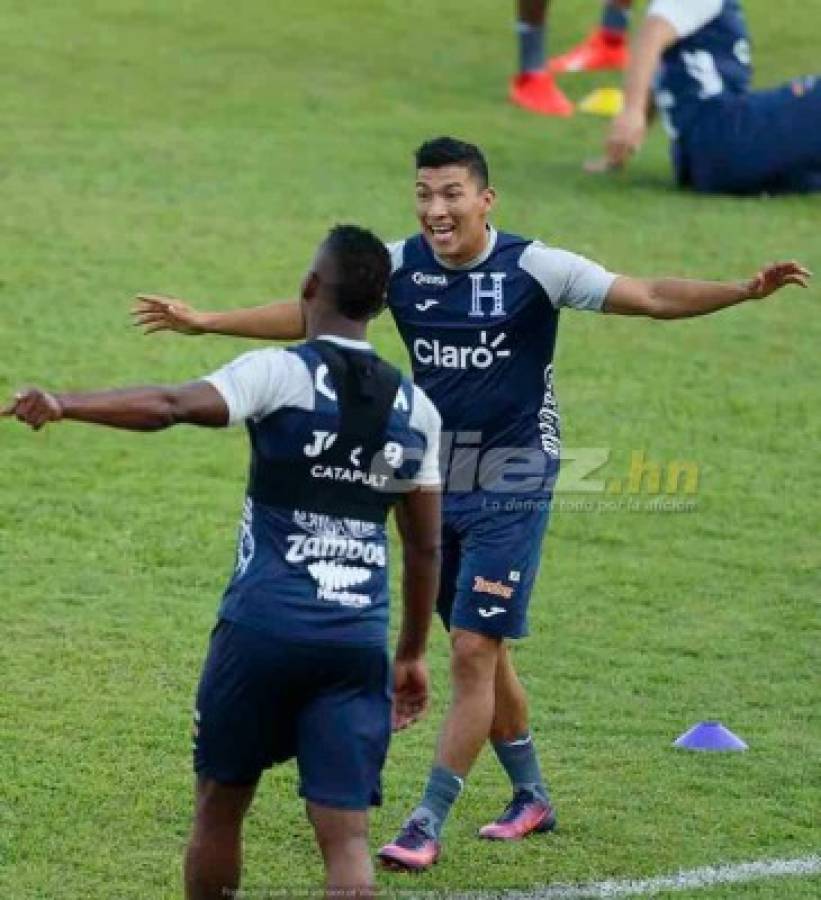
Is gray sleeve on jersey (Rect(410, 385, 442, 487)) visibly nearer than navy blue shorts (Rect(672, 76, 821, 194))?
Yes

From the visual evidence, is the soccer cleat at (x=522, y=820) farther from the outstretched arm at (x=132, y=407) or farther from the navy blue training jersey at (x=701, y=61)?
the navy blue training jersey at (x=701, y=61)

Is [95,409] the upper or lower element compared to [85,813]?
upper

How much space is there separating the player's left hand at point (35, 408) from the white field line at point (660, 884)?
2280mm

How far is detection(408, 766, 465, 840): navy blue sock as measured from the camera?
7570mm

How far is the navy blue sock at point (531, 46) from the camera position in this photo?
1759 cm

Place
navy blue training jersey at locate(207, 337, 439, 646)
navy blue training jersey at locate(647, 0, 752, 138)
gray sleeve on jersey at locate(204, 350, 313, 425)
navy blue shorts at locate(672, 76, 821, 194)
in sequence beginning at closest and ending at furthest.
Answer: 1. gray sleeve on jersey at locate(204, 350, 313, 425)
2. navy blue training jersey at locate(207, 337, 439, 646)
3. navy blue training jersey at locate(647, 0, 752, 138)
4. navy blue shorts at locate(672, 76, 821, 194)

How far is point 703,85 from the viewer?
15734 millimetres

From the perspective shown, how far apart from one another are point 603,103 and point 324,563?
1254 cm

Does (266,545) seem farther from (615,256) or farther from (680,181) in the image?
(680,181)

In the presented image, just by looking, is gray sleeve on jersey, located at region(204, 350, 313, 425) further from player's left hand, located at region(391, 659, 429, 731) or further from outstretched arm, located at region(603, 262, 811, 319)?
outstretched arm, located at region(603, 262, 811, 319)

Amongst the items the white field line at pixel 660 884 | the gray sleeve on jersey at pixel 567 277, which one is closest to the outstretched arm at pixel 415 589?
the white field line at pixel 660 884

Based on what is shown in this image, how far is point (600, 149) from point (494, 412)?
32.0 ft

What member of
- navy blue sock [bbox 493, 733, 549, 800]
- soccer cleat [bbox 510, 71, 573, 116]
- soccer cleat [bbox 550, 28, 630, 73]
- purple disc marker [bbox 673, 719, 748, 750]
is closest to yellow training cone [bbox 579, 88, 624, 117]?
soccer cleat [bbox 510, 71, 573, 116]

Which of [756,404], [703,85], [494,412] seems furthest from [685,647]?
[703,85]
